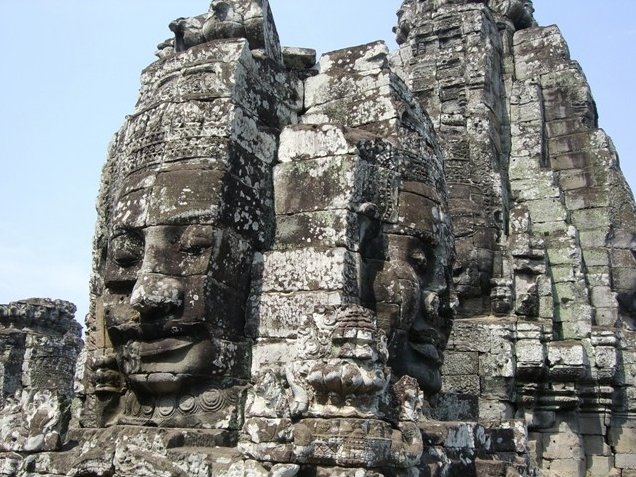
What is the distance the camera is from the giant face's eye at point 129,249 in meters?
6.52

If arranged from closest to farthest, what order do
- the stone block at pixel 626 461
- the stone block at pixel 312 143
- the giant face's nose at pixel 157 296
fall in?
the giant face's nose at pixel 157 296 → the stone block at pixel 312 143 → the stone block at pixel 626 461

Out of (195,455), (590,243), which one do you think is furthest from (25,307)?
(195,455)

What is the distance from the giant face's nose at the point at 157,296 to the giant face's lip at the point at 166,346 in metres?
0.22

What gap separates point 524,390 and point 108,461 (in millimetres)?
10128

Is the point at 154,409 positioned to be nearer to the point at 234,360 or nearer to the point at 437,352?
the point at 234,360

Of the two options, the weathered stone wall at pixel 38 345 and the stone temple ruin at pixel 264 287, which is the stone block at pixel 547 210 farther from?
the weathered stone wall at pixel 38 345

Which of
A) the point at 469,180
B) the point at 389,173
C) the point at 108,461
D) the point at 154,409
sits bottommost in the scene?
the point at 108,461

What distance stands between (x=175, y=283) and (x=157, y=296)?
18 cm

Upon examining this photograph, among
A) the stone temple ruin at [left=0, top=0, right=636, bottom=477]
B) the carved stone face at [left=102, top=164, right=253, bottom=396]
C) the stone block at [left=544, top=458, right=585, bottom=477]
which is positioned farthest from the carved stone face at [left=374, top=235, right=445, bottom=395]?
the stone block at [left=544, top=458, right=585, bottom=477]

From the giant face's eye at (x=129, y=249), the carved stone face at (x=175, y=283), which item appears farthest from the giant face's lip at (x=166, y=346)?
the giant face's eye at (x=129, y=249)

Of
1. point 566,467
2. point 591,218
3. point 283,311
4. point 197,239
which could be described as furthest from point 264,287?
point 591,218

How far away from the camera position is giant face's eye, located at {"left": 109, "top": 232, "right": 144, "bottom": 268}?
6523 mm

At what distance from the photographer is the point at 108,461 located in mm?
5691

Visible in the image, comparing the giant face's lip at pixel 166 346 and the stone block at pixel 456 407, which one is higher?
the giant face's lip at pixel 166 346
